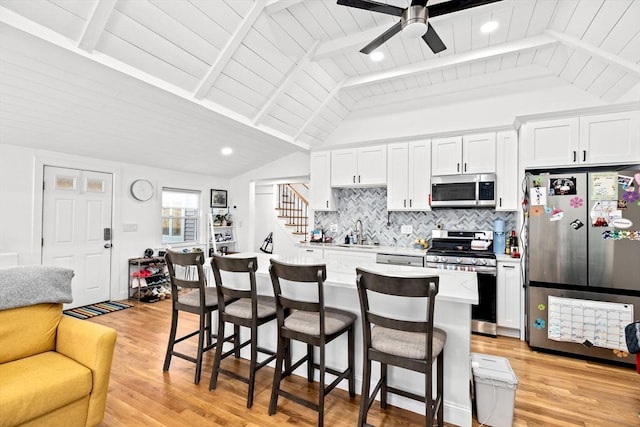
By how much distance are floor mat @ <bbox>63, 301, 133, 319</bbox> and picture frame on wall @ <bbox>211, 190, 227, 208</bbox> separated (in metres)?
2.49

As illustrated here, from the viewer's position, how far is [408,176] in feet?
14.7

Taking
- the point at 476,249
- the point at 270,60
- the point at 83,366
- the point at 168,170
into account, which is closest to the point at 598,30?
the point at 476,249

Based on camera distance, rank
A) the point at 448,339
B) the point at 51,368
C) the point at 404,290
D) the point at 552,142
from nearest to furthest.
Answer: the point at 404,290 → the point at 51,368 → the point at 448,339 → the point at 552,142

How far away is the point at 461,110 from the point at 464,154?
587 millimetres

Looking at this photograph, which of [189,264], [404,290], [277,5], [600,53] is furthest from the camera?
[600,53]

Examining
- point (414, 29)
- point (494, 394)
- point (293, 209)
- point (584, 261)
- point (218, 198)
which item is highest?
point (414, 29)

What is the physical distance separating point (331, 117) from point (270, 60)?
1.65 m

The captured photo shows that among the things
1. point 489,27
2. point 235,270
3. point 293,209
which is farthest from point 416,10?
point 293,209

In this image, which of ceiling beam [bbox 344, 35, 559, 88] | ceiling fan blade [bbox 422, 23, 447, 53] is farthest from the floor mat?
ceiling fan blade [bbox 422, 23, 447, 53]

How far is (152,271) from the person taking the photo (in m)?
5.12

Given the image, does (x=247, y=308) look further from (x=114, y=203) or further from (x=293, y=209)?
(x=293, y=209)

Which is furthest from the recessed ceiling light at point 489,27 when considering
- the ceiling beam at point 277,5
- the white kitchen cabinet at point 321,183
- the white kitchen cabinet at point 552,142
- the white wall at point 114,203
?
the white wall at point 114,203

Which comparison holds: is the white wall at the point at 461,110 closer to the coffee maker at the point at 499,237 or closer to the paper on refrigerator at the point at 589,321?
the coffee maker at the point at 499,237

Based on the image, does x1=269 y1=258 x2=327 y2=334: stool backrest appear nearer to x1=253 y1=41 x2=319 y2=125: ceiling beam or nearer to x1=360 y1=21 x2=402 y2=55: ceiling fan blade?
x1=360 y1=21 x2=402 y2=55: ceiling fan blade
